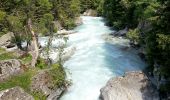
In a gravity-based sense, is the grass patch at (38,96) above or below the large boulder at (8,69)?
below

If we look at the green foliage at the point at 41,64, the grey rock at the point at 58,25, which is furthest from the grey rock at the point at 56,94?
the grey rock at the point at 58,25

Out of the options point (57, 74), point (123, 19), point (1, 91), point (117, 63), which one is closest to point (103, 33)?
point (123, 19)

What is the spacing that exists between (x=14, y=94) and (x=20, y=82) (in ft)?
7.27

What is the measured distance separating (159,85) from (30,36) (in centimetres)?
1626

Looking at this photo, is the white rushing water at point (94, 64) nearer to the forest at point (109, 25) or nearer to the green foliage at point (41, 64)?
the forest at point (109, 25)

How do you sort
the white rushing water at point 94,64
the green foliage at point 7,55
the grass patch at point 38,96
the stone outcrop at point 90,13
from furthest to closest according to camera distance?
the stone outcrop at point 90,13
the green foliage at point 7,55
the white rushing water at point 94,64
the grass patch at point 38,96

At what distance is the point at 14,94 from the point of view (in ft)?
88.6

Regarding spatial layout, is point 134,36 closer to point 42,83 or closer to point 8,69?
point 42,83

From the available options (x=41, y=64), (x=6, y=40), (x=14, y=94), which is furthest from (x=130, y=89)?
(x=6, y=40)

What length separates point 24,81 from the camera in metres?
29.2

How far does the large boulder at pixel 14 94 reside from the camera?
26.8 meters

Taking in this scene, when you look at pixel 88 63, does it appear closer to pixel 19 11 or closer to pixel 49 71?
pixel 49 71

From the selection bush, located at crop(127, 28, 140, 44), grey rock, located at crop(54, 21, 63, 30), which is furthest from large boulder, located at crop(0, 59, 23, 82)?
grey rock, located at crop(54, 21, 63, 30)

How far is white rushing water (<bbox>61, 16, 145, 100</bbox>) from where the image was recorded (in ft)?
103
